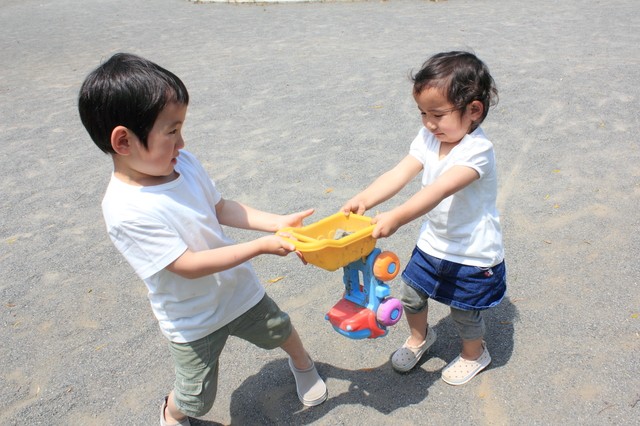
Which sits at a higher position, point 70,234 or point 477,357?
point 477,357

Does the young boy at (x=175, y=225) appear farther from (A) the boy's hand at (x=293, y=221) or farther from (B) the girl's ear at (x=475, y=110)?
(B) the girl's ear at (x=475, y=110)

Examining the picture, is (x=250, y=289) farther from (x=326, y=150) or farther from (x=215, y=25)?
(x=215, y=25)

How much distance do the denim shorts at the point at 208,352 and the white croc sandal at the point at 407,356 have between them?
0.56m

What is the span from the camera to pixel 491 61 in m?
6.93

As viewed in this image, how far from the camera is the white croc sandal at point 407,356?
101 inches

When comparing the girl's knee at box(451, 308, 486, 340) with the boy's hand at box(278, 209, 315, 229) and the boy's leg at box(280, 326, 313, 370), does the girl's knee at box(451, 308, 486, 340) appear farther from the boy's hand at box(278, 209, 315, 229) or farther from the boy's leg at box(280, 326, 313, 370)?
the boy's hand at box(278, 209, 315, 229)

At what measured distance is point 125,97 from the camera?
5.87ft

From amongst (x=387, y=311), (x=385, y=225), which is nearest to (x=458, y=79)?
(x=385, y=225)

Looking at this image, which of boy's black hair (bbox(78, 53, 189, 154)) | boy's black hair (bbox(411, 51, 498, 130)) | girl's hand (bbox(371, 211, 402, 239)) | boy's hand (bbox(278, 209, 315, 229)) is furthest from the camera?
boy's hand (bbox(278, 209, 315, 229))

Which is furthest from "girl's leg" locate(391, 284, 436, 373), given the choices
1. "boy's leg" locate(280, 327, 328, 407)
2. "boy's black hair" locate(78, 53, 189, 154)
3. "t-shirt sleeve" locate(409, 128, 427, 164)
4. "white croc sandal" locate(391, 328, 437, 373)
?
"boy's black hair" locate(78, 53, 189, 154)

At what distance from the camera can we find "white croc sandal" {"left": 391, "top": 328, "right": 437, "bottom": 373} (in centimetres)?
256

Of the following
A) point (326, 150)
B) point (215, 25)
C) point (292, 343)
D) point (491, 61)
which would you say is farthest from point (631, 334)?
point (215, 25)

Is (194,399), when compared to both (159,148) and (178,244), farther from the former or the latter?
(159,148)

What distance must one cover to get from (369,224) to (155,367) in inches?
51.7
